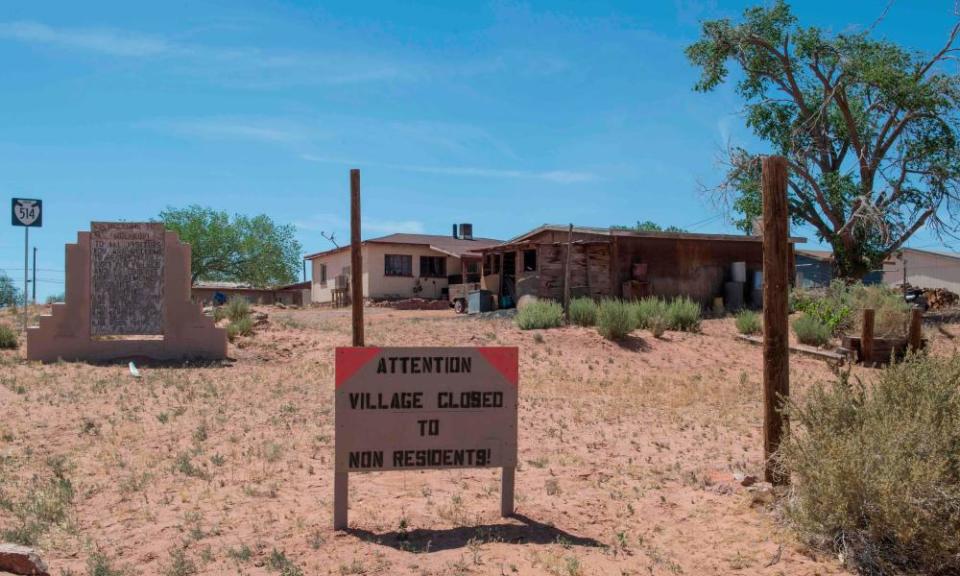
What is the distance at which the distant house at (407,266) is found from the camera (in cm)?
3569

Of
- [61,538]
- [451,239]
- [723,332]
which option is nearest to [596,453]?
[61,538]

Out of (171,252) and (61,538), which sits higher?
(171,252)

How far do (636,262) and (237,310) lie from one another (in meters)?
11.5

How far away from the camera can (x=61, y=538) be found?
18.1 feet

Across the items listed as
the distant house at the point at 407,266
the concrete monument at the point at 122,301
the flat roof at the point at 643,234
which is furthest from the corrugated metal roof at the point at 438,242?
the concrete monument at the point at 122,301

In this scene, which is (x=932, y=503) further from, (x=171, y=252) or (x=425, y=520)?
(x=171, y=252)

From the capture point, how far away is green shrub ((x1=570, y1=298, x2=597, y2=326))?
18.7 metres

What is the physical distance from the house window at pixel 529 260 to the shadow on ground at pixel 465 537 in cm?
2082

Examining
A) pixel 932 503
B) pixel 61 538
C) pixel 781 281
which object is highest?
pixel 781 281

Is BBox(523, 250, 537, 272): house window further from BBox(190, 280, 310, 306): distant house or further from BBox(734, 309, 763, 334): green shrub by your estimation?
BBox(190, 280, 310, 306): distant house

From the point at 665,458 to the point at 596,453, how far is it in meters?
0.69

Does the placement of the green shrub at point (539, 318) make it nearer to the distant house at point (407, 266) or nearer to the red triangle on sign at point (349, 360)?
the red triangle on sign at point (349, 360)

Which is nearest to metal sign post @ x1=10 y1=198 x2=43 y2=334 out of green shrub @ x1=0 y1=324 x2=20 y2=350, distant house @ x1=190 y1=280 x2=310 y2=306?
green shrub @ x1=0 y1=324 x2=20 y2=350

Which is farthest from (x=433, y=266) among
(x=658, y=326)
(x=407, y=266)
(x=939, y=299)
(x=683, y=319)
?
(x=658, y=326)
